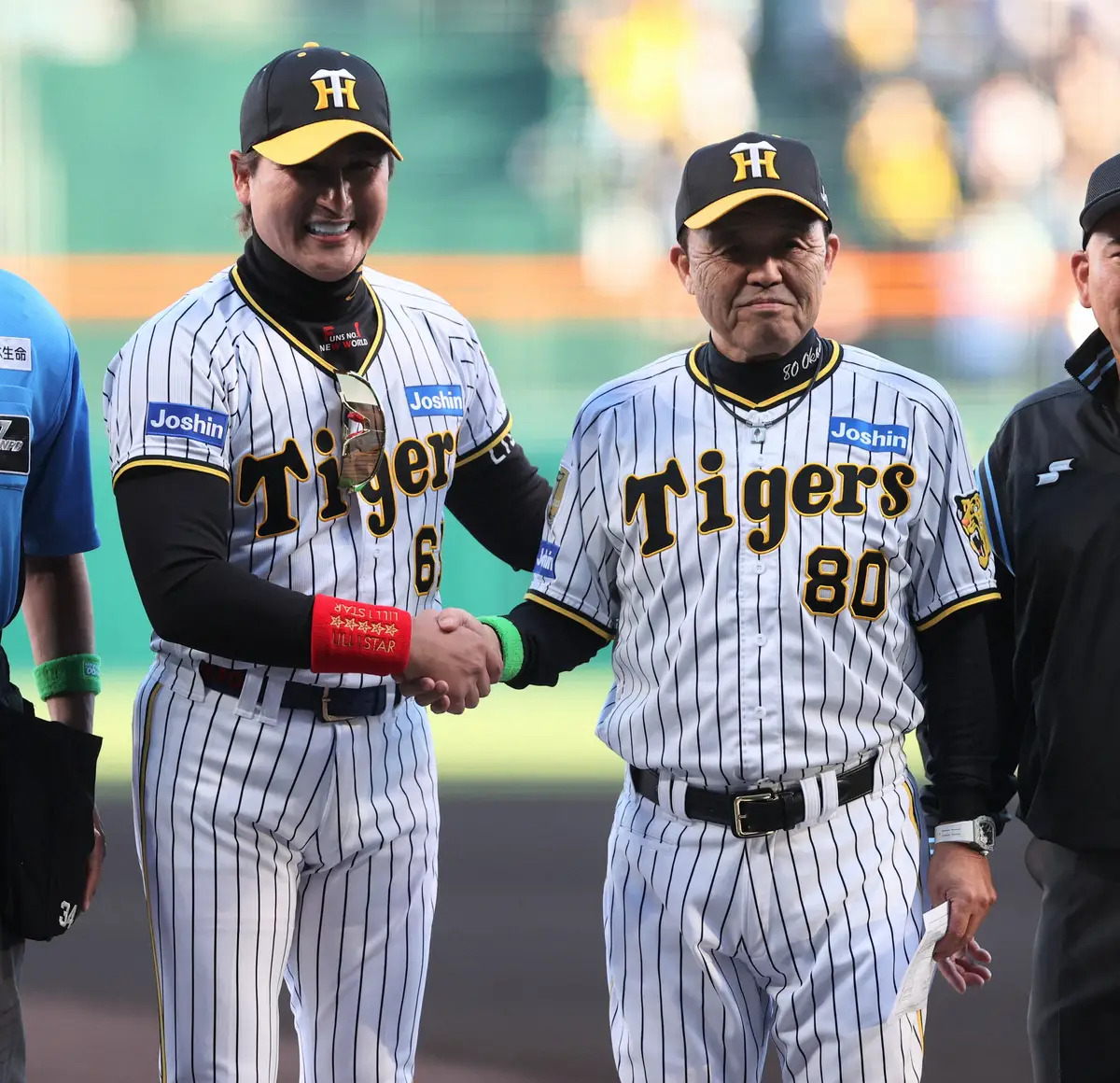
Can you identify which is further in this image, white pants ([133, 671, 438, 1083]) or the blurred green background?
the blurred green background

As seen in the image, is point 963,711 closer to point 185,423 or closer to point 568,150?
point 185,423

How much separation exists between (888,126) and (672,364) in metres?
5.07

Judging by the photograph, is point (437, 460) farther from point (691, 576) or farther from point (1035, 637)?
point (1035, 637)

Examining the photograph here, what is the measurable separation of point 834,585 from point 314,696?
716 mm

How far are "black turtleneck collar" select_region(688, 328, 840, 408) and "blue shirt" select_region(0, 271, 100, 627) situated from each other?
2.85ft

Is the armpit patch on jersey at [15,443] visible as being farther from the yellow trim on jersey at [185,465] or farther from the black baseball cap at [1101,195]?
the black baseball cap at [1101,195]

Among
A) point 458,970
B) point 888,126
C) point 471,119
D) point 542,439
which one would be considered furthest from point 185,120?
point 458,970

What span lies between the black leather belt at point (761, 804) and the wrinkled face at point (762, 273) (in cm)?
55

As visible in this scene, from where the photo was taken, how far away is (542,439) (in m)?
6.47

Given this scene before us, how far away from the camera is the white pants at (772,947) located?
1.79 metres

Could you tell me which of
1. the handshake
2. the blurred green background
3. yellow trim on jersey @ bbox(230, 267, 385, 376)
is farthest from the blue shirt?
the blurred green background

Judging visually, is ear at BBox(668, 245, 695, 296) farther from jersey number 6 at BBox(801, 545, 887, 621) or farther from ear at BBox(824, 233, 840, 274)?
jersey number 6 at BBox(801, 545, 887, 621)

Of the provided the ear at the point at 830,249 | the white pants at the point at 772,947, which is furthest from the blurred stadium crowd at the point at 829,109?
the white pants at the point at 772,947

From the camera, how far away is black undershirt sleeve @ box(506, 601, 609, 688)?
2.02 m
